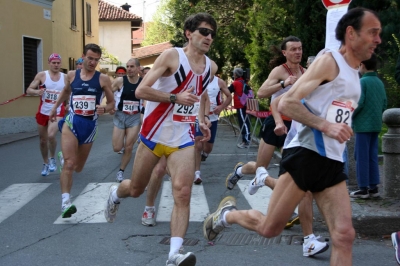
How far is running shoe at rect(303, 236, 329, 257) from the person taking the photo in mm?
5768

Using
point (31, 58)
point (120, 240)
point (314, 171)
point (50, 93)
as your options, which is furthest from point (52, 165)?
point (31, 58)

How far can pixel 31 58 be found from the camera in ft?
79.8

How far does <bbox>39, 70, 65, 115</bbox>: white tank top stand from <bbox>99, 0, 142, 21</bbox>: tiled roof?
170 ft

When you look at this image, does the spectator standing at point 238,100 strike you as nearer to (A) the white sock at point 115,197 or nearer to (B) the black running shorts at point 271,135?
(B) the black running shorts at point 271,135

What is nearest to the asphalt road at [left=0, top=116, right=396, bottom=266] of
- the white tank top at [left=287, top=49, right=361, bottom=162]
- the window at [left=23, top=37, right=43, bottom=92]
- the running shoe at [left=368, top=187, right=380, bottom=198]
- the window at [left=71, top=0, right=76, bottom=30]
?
the running shoe at [left=368, top=187, right=380, bottom=198]

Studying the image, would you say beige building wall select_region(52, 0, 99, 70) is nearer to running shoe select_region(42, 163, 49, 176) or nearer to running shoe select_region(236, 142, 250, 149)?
running shoe select_region(236, 142, 250, 149)

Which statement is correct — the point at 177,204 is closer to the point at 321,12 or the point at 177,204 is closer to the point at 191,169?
the point at 191,169

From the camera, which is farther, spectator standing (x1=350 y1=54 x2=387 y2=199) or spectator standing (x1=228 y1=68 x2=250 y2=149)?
spectator standing (x1=228 y1=68 x2=250 y2=149)

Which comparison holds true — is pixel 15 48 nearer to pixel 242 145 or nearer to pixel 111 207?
pixel 242 145

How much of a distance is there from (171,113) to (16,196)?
14.2ft

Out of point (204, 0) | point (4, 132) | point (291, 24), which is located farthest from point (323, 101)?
point (204, 0)

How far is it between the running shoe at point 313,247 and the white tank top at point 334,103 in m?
1.68

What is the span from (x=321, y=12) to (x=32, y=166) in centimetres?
889

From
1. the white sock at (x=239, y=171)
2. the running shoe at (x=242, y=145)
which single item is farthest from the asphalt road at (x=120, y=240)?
the running shoe at (x=242, y=145)
